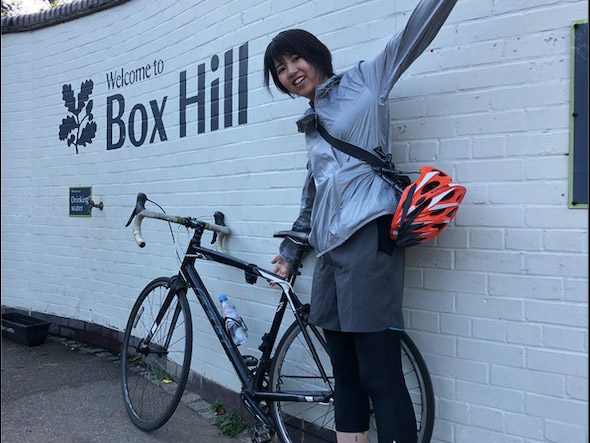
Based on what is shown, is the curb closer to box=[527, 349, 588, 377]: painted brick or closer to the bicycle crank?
the bicycle crank

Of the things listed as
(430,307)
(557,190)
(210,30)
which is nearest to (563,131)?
(557,190)

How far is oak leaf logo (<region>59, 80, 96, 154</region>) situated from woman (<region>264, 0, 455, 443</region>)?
3152 millimetres

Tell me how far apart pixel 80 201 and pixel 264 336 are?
3017 millimetres

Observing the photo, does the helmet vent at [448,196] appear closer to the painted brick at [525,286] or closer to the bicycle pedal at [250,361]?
the painted brick at [525,286]

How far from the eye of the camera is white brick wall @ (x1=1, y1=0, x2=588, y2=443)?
2014mm

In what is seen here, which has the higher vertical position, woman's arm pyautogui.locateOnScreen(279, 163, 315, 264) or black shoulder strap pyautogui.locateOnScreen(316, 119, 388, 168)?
black shoulder strap pyautogui.locateOnScreen(316, 119, 388, 168)

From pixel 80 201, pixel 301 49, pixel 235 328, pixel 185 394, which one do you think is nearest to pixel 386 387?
pixel 235 328

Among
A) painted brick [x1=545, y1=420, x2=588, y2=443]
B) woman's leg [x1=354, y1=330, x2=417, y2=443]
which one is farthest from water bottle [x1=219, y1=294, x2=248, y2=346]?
painted brick [x1=545, y1=420, x2=588, y2=443]

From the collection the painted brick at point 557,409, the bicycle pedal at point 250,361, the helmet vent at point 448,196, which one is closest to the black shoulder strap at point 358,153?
the helmet vent at point 448,196

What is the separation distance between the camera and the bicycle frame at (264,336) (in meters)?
2.60

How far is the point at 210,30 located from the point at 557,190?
2608 mm

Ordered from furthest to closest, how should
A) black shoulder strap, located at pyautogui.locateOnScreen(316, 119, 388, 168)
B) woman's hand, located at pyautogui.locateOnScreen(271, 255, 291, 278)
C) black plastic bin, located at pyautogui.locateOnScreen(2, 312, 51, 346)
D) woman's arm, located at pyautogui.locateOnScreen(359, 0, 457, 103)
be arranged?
black plastic bin, located at pyautogui.locateOnScreen(2, 312, 51, 346) < woman's hand, located at pyautogui.locateOnScreen(271, 255, 291, 278) < black shoulder strap, located at pyautogui.locateOnScreen(316, 119, 388, 168) < woman's arm, located at pyautogui.locateOnScreen(359, 0, 457, 103)

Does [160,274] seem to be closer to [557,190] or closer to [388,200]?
[388,200]

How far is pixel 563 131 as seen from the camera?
1.99 metres
